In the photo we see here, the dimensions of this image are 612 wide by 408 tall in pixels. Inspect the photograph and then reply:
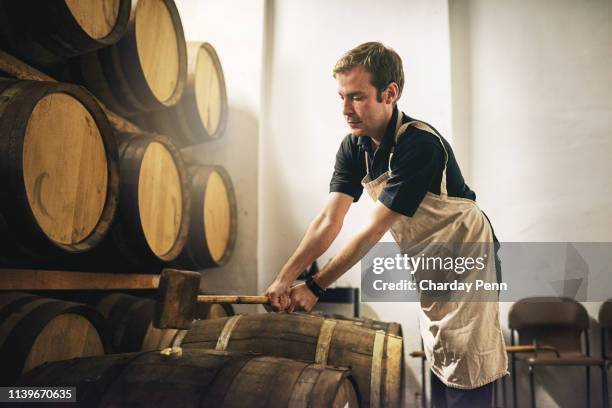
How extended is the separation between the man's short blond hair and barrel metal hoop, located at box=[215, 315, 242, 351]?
1.26m

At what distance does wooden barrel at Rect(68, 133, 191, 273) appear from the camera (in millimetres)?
2455

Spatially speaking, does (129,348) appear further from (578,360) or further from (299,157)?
(578,360)

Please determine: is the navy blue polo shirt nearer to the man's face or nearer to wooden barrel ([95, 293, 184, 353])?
the man's face

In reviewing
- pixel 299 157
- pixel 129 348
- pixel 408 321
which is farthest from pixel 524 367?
pixel 129 348

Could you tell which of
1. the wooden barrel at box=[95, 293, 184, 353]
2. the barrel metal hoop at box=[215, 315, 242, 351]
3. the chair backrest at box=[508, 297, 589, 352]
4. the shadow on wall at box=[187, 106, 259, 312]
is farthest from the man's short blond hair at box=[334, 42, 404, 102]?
the chair backrest at box=[508, 297, 589, 352]

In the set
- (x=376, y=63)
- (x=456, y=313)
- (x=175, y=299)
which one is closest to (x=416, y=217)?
(x=456, y=313)

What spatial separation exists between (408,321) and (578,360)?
1.22m

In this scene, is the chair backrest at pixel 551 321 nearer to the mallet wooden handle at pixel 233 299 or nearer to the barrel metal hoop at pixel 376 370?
the barrel metal hoop at pixel 376 370

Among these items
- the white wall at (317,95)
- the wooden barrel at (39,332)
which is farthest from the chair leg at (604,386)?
the wooden barrel at (39,332)

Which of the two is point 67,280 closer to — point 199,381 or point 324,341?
point 199,381

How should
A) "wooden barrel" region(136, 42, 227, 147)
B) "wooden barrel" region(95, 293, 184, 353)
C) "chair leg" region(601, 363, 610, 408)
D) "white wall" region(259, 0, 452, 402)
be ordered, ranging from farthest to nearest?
→ "white wall" region(259, 0, 452, 402)
"chair leg" region(601, 363, 610, 408)
"wooden barrel" region(136, 42, 227, 147)
"wooden barrel" region(95, 293, 184, 353)

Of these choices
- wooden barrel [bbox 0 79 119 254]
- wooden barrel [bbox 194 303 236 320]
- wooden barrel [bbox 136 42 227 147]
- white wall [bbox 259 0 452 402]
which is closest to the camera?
wooden barrel [bbox 0 79 119 254]

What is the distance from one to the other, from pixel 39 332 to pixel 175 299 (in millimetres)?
494

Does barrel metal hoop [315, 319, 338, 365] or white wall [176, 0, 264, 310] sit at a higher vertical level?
white wall [176, 0, 264, 310]
